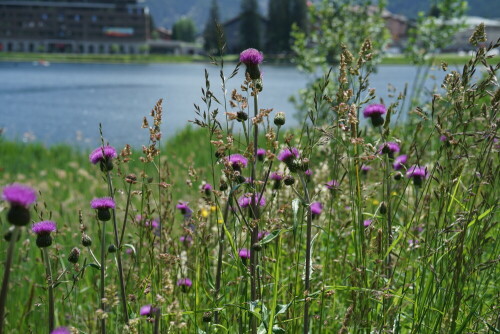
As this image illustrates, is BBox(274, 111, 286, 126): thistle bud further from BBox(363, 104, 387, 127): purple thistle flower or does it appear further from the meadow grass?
BBox(363, 104, 387, 127): purple thistle flower

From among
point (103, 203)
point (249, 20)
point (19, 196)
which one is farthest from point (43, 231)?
point (249, 20)

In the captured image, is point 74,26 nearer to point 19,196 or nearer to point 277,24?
point 277,24

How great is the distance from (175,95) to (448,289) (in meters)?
21.0

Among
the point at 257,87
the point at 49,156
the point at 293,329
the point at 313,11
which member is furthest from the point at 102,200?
the point at 49,156

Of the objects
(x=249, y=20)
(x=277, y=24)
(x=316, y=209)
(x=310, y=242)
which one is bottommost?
(x=316, y=209)

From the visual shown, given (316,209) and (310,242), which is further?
(316,209)

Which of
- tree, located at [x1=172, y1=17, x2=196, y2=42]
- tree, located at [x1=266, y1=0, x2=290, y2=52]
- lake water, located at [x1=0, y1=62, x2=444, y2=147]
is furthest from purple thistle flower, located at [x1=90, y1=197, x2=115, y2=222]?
tree, located at [x1=172, y1=17, x2=196, y2=42]

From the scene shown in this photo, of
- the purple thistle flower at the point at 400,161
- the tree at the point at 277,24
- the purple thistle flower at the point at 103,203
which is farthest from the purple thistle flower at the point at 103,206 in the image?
the tree at the point at 277,24

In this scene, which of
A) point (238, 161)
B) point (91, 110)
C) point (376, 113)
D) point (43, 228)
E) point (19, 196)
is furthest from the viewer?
point (91, 110)

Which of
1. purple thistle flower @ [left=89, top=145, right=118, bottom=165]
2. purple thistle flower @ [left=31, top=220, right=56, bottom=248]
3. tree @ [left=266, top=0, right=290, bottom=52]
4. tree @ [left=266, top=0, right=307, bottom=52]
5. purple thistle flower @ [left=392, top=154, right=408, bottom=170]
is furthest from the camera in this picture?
tree @ [left=266, top=0, right=290, bottom=52]

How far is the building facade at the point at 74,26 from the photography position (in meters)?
104

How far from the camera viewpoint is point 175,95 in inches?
866

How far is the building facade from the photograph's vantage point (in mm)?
104375

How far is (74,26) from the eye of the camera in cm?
10725
